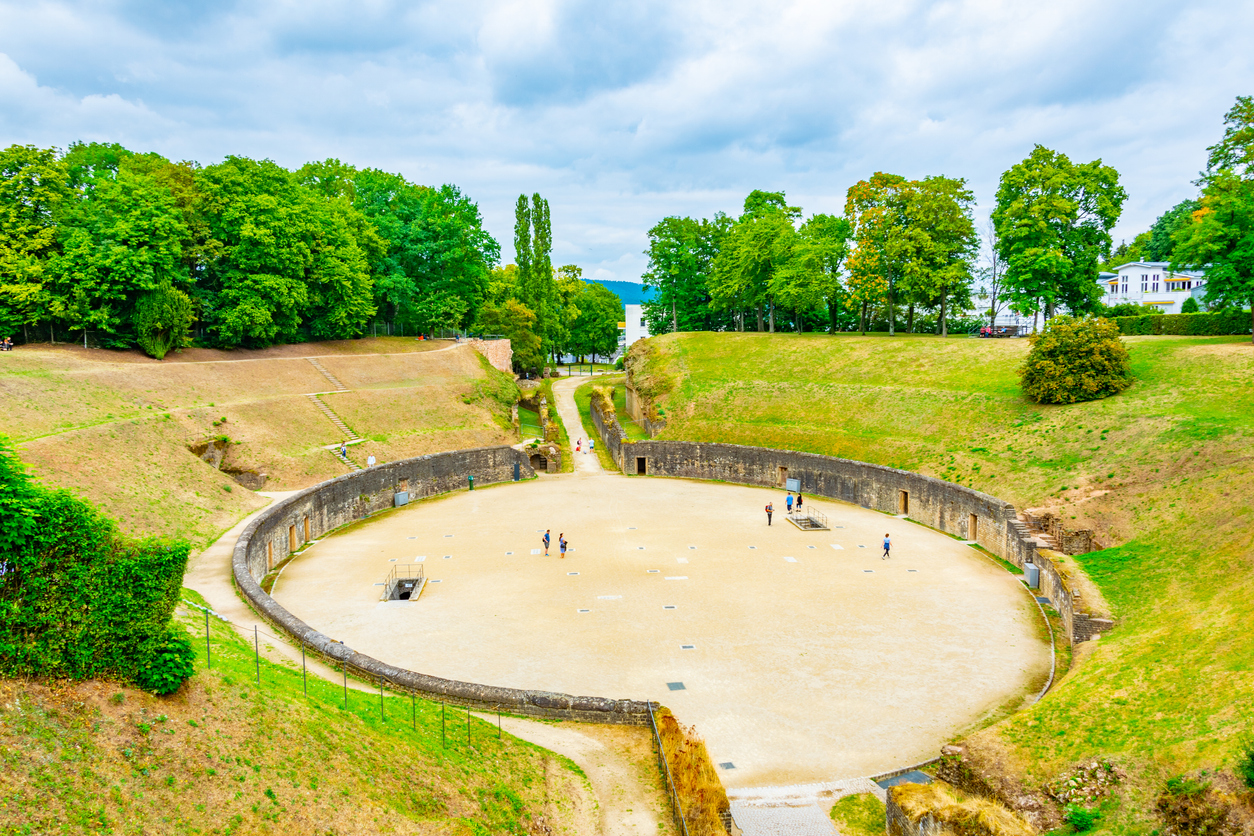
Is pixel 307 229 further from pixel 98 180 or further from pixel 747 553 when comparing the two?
pixel 747 553

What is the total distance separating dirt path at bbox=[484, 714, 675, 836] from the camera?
11.0 metres

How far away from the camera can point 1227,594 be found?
643 inches

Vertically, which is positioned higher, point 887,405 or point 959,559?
point 887,405

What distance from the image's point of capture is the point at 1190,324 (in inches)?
1598

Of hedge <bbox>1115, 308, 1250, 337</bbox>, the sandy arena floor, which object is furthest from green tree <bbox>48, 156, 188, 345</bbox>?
hedge <bbox>1115, 308, 1250, 337</bbox>

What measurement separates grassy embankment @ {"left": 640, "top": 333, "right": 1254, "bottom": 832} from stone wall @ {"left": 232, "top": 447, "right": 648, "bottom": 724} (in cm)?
828

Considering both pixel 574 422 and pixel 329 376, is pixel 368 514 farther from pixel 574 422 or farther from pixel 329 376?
pixel 574 422

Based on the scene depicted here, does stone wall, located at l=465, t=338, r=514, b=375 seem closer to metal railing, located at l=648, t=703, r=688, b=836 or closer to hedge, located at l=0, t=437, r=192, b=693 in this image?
metal railing, located at l=648, t=703, r=688, b=836

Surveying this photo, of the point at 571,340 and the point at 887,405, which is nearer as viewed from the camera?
the point at 887,405

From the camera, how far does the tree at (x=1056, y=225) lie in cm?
4069

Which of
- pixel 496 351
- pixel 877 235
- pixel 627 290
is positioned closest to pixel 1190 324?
pixel 877 235

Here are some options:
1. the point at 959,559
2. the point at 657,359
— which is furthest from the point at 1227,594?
the point at 657,359

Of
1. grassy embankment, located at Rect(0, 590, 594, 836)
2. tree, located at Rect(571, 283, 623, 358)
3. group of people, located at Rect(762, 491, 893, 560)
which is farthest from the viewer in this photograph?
tree, located at Rect(571, 283, 623, 358)

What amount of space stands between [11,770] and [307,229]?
145ft
